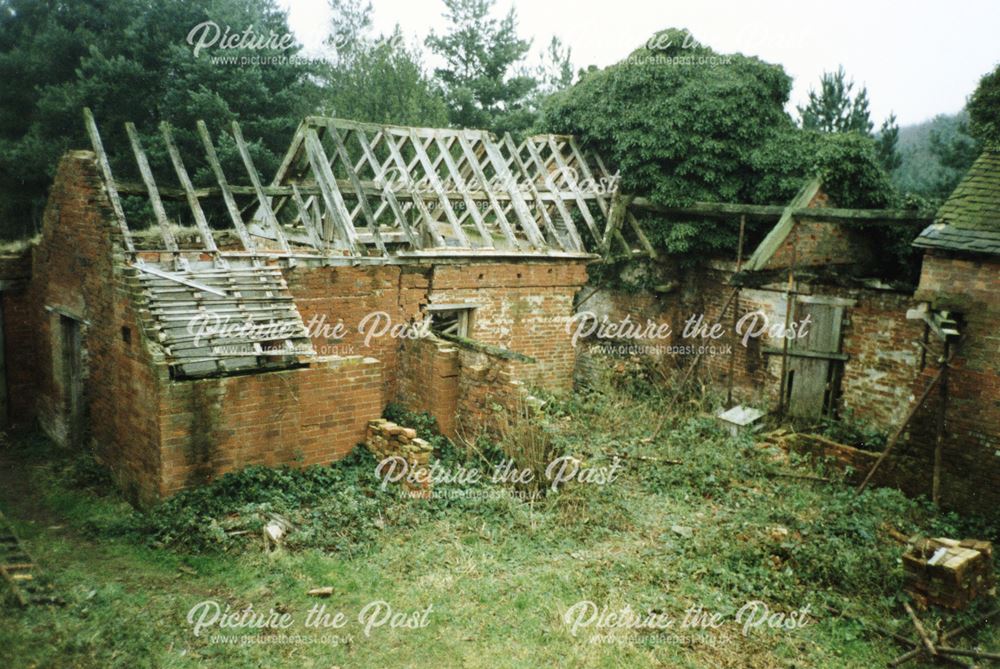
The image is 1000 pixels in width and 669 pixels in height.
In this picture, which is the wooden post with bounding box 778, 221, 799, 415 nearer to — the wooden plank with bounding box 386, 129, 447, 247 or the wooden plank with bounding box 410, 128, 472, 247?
the wooden plank with bounding box 410, 128, 472, 247

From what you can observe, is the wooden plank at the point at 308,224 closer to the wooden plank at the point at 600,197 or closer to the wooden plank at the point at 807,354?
the wooden plank at the point at 600,197

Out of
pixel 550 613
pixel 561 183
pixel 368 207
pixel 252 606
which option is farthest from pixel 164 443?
pixel 561 183

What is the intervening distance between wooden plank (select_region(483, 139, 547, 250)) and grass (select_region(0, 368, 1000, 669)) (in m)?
5.09

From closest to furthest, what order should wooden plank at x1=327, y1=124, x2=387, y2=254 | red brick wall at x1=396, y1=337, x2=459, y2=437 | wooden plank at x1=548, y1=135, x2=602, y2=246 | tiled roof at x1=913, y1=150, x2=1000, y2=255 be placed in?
tiled roof at x1=913, y1=150, x2=1000, y2=255, red brick wall at x1=396, y1=337, x2=459, y2=437, wooden plank at x1=327, y1=124, x2=387, y2=254, wooden plank at x1=548, y1=135, x2=602, y2=246

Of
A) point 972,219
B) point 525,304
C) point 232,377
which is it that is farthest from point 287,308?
point 972,219

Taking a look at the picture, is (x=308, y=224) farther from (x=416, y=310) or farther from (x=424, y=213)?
(x=416, y=310)

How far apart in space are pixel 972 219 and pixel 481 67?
2491cm

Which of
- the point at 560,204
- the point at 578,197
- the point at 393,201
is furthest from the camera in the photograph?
the point at 578,197

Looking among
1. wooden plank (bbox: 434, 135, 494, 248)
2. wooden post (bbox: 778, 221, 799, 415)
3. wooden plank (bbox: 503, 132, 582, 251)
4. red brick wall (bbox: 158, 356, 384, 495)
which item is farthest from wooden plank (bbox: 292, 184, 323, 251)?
wooden post (bbox: 778, 221, 799, 415)

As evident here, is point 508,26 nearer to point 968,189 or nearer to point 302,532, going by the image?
point 968,189

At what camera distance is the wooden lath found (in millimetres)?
10309

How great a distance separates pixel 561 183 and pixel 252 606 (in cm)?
1114

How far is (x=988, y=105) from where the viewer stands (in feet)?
37.2

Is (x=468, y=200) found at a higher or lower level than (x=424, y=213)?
higher
